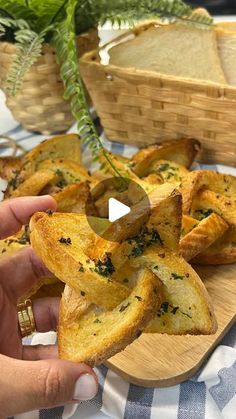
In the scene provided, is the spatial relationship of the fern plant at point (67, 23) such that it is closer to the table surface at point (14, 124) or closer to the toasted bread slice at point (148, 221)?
the table surface at point (14, 124)

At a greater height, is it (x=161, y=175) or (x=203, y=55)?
(x=203, y=55)

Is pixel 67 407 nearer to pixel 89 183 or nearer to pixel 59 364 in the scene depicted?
pixel 59 364

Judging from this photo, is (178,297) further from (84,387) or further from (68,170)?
(68,170)

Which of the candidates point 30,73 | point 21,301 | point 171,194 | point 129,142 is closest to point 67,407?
point 21,301

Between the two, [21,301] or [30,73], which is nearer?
[21,301]

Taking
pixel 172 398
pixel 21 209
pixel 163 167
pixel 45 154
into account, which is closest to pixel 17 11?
pixel 45 154

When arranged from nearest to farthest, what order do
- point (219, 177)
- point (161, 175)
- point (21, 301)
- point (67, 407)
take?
1. point (67, 407)
2. point (21, 301)
3. point (219, 177)
4. point (161, 175)

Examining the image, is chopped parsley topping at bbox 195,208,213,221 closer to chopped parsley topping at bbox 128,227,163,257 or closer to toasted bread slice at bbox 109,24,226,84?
chopped parsley topping at bbox 128,227,163,257
